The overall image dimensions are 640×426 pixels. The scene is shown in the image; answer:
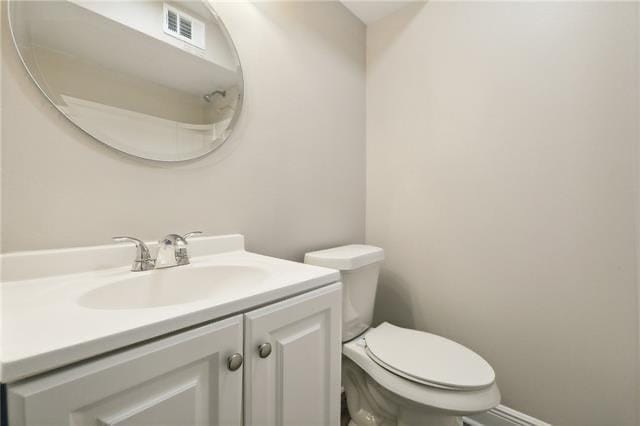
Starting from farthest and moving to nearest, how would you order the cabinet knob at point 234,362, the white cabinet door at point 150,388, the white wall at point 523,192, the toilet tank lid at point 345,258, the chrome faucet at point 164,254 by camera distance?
the toilet tank lid at point 345,258 < the white wall at point 523,192 < the chrome faucet at point 164,254 < the cabinet knob at point 234,362 < the white cabinet door at point 150,388

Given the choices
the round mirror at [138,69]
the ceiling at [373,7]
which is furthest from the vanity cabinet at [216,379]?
the ceiling at [373,7]

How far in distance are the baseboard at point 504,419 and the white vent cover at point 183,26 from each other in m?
1.76

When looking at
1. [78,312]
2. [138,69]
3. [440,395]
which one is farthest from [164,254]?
[440,395]

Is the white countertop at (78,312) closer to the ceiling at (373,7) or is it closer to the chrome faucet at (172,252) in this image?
the chrome faucet at (172,252)

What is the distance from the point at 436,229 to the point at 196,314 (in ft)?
3.92

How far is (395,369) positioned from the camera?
0.89 metres

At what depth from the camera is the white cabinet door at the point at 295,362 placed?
1.73 feet

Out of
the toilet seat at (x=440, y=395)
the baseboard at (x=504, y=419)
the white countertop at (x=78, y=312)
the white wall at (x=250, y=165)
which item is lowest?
the baseboard at (x=504, y=419)

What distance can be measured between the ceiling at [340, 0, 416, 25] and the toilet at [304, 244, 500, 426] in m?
1.32

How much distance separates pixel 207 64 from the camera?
94 cm

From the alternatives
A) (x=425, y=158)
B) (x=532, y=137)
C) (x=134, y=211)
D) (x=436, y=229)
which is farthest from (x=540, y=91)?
(x=134, y=211)

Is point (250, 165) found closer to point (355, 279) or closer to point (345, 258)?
point (345, 258)

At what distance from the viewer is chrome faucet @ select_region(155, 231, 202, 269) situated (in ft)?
2.45

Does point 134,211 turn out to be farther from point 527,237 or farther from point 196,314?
point 527,237
